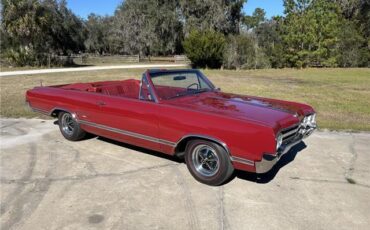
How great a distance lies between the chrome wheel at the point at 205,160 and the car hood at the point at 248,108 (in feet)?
1.53

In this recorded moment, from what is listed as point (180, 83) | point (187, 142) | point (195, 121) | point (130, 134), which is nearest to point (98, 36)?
point (180, 83)

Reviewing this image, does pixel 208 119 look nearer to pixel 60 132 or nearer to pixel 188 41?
pixel 60 132

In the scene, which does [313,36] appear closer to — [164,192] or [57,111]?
[57,111]

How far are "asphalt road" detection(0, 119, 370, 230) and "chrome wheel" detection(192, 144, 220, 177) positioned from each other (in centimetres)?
19

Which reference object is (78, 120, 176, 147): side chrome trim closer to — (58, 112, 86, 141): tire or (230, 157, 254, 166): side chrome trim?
(58, 112, 86, 141): tire

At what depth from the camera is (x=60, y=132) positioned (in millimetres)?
6547

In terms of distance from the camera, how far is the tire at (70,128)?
572 centimetres

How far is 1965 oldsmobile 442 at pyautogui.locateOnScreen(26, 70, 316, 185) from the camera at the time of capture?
3730mm

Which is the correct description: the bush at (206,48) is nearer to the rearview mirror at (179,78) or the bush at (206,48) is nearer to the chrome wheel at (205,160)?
the rearview mirror at (179,78)

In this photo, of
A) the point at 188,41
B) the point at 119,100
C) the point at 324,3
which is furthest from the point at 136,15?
the point at 119,100

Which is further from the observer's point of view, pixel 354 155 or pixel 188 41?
pixel 188 41

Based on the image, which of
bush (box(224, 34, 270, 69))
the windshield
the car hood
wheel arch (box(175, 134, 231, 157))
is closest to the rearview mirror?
the windshield

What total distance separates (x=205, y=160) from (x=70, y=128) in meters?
2.86

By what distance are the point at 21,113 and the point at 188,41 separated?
1677cm
